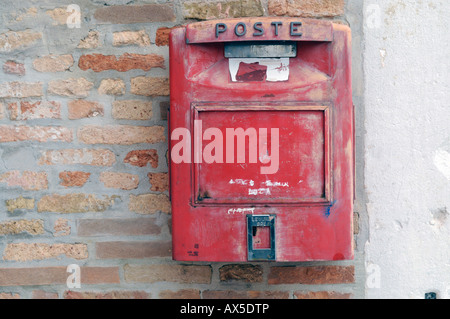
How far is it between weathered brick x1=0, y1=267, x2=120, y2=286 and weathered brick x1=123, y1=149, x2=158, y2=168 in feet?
1.58

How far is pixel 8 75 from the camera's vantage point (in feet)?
5.41

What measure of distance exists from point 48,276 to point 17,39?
1.01 meters

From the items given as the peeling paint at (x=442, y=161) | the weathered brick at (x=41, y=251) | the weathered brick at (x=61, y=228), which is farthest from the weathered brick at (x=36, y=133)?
the peeling paint at (x=442, y=161)

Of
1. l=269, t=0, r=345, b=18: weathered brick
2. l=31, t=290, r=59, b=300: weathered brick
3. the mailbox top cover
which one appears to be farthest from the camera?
l=31, t=290, r=59, b=300: weathered brick

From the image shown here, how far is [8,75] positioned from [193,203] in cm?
100

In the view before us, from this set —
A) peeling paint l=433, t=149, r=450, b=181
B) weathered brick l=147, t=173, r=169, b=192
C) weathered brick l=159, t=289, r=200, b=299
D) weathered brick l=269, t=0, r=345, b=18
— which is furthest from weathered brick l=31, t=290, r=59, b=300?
peeling paint l=433, t=149, r=450, b=181

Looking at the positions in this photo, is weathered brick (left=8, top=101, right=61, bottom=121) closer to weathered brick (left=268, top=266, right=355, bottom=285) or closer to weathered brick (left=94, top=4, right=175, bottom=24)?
weathered brick (left=94, top=4, right=175, bottom=24)

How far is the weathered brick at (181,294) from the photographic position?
1678mm

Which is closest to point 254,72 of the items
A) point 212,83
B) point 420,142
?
point 212,83

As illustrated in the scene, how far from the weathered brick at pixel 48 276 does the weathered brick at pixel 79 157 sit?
453mm

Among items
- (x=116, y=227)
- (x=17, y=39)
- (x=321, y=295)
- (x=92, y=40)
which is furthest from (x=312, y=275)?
(x=17, y=39)

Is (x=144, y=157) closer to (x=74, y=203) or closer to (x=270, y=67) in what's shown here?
(x=74, y=203)

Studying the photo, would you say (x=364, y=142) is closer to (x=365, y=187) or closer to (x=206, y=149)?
(x=365, y=187)

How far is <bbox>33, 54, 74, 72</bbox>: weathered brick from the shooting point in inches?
64.8
